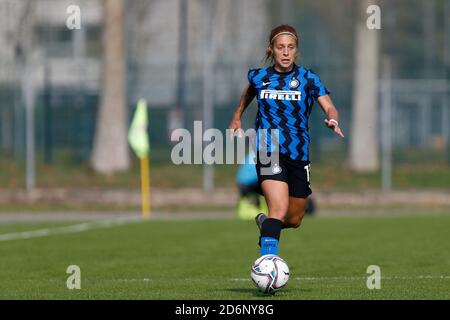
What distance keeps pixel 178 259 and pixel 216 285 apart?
4378 millimetres

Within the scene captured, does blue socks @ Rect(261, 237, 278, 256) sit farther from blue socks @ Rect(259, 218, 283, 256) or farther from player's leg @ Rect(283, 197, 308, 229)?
player's leg @ Rect(283, 197, 308, 229)

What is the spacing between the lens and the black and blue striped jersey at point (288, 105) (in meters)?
11.0

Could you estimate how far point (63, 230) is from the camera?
76.1 ft

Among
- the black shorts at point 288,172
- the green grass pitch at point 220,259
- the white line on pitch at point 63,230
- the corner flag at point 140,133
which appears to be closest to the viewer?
the black shorts at point 288,172

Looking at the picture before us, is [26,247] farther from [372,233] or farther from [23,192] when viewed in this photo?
[23,192]

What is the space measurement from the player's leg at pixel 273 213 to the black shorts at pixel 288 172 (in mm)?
63

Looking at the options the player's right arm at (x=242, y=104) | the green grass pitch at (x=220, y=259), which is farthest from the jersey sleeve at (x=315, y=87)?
the green grass pitch at (x=220, y=259)

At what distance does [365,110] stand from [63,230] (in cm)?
1421

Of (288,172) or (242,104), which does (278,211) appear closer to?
(288,172)

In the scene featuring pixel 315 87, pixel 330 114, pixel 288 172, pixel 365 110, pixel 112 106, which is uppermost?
pixel 112 106

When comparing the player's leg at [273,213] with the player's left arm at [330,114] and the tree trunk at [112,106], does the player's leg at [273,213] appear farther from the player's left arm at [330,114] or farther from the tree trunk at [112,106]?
the tree trunk at [112,106]

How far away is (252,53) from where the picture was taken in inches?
1435

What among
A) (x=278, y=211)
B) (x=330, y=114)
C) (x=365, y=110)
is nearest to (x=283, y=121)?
(x=330, y=114)
